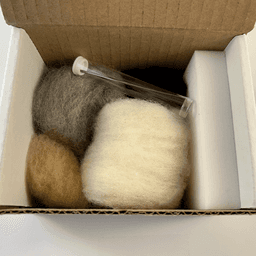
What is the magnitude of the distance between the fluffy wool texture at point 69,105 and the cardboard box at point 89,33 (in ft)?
0.09

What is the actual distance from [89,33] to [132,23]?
0.26ft

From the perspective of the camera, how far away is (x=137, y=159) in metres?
0.39

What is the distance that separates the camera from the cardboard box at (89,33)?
0.38 metres

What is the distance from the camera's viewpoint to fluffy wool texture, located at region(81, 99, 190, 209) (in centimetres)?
39

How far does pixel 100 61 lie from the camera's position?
0.51m

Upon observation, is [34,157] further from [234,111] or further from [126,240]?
[234,111]

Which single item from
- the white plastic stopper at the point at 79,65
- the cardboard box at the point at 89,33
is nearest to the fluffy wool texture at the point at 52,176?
the cardboard box at the point at 89,33

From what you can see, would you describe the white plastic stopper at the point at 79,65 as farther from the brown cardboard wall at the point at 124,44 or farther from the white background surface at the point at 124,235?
the white background surface at the point at 124,235

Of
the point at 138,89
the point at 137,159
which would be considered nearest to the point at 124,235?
the point at 137,159

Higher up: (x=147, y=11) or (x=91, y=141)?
(x=147, y=11)

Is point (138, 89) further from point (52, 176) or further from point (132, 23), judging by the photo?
point (52, 176)

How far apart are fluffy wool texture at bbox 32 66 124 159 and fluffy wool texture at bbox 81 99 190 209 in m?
0.03

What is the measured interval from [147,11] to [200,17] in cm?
9

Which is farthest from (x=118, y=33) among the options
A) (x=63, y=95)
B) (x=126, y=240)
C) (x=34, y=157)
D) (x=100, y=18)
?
(x=126, y=240)
